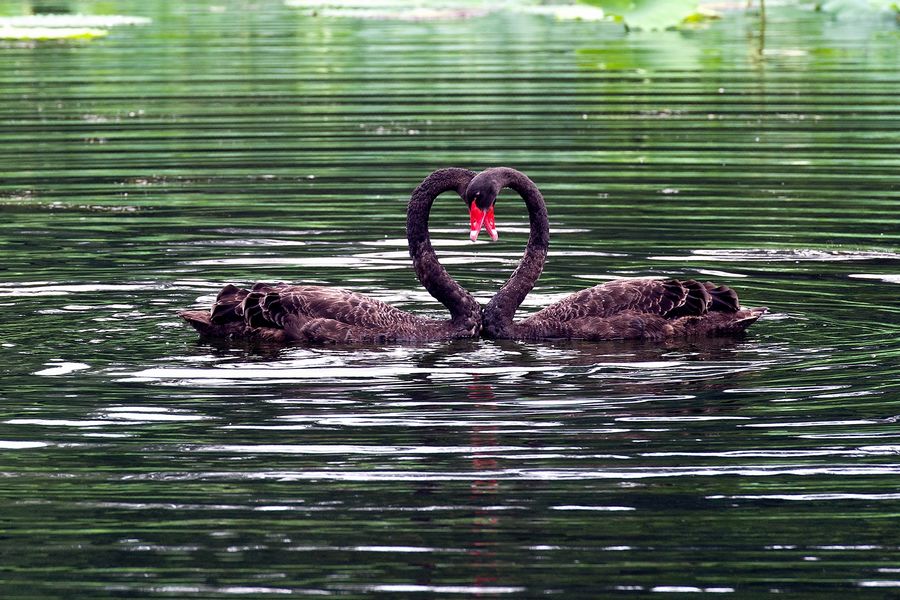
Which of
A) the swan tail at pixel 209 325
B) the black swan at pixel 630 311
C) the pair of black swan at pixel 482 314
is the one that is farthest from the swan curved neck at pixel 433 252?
the swan tail at pixel 209 325

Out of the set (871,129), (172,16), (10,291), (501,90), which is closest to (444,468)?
(10,291)

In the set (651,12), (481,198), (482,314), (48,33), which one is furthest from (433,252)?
(48,33)

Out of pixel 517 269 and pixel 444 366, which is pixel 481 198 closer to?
pixel 517 269

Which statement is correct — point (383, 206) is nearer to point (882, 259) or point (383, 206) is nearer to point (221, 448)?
point (882, 259)

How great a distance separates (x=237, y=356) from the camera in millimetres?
9227

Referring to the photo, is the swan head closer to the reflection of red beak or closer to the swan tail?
the reflection of red beak

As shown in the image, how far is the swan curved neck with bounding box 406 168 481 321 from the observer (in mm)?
9867

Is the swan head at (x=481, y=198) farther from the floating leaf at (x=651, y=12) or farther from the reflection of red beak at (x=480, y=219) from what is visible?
the floating leaf at (x=651, y=12)

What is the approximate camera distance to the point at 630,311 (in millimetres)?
9625

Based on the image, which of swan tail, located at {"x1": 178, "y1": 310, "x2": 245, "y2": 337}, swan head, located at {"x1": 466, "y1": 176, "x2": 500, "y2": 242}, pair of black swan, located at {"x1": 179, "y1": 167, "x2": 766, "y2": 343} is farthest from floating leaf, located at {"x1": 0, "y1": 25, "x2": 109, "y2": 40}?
swan head, located at {"x1": 466, "y1": 176, "x2": 500, "y2": 242}

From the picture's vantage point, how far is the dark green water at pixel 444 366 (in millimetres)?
5934

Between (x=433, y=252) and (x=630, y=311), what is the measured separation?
1.26 metres

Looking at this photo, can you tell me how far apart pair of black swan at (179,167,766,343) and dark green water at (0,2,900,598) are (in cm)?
17

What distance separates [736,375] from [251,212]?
6439 mm
